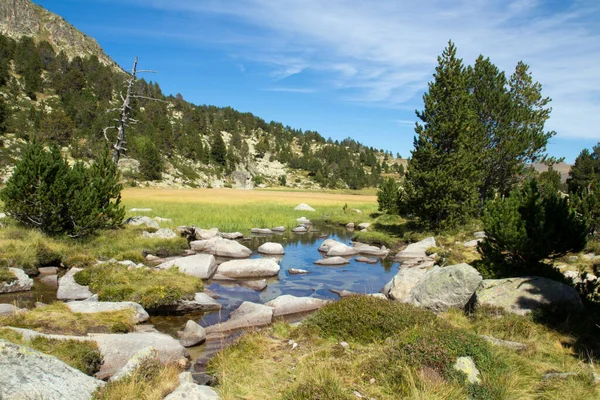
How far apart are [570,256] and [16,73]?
134 meters

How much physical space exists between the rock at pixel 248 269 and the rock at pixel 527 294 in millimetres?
10940

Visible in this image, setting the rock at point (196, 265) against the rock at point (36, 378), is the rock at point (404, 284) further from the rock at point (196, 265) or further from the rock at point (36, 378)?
the rock at point (36, 378)

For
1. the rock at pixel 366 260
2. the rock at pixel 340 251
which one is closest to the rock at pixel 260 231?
the rock at pixel 340 251

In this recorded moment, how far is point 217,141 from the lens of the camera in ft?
413

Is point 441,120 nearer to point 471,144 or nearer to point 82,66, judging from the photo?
point 471,144

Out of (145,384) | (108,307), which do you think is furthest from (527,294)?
(108,307)

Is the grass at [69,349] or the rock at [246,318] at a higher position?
the grass at [69,349]

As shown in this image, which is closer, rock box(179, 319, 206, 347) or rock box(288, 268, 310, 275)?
rock box(179, 319, 206, 347)

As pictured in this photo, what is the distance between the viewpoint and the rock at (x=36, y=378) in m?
6.07

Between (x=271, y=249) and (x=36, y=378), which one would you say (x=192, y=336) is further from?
(x=271, y=249)

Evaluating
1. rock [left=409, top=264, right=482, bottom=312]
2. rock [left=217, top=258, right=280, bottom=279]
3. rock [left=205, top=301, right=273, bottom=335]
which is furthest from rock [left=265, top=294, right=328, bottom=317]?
rock [left=217, top=258, right=280, bottom=279]

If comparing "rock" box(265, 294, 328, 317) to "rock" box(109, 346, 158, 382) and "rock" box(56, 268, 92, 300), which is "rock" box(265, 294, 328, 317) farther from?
"rock" box(56, 268, 92, 300)

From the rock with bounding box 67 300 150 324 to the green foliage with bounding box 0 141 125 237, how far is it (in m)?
10.1

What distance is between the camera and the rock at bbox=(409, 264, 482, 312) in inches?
522
